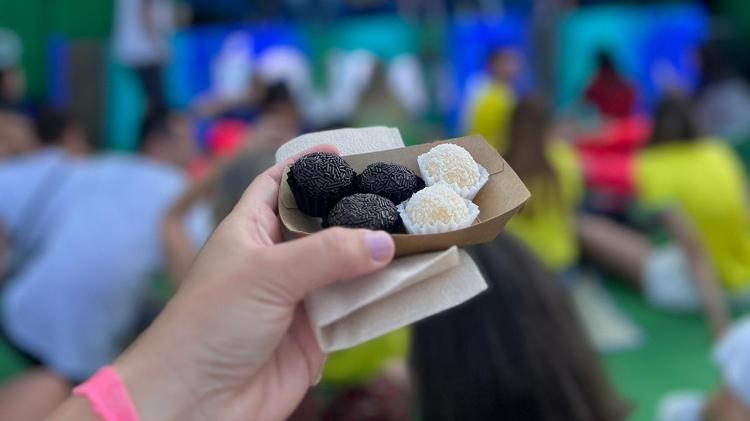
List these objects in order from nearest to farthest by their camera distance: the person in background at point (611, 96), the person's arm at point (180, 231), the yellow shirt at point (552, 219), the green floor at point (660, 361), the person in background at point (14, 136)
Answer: the person's arm at point (180, 231) < the green floor at point (660, 361) < the yellow shirt at point (552, 219) < the person in background at point (14, 136) < the person in background at point (611, 96)

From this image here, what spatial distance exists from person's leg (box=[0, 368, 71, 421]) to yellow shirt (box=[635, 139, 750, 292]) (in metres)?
2.40

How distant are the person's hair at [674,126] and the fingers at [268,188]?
2.69 m

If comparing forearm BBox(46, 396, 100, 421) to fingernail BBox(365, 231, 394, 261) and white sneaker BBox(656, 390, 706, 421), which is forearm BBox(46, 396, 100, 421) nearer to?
fingernail BBox(365, 231, 394, 261)

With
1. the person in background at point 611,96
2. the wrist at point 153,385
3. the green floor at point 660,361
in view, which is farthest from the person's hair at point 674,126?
the wrist at point 153,385

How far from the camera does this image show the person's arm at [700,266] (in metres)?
2.77

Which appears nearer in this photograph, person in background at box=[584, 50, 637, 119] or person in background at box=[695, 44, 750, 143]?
person in background at box=[584, 50, 637, 119]

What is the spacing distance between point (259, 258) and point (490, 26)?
593cm

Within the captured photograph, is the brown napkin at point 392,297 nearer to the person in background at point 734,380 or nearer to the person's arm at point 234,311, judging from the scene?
the person's arm at point 234,311

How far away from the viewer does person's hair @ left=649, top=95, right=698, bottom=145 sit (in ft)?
9.92

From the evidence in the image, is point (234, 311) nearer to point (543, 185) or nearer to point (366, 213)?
point (366, 213)

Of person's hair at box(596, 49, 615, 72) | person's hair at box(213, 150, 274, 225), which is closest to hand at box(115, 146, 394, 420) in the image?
person's hair at box(213, 150, 274, 225)

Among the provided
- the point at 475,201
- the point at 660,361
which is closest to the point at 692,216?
the point at 660,361

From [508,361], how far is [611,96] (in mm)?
4080

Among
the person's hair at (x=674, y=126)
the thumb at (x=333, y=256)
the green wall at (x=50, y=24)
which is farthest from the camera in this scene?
the green wall at (x=50, y=24)
